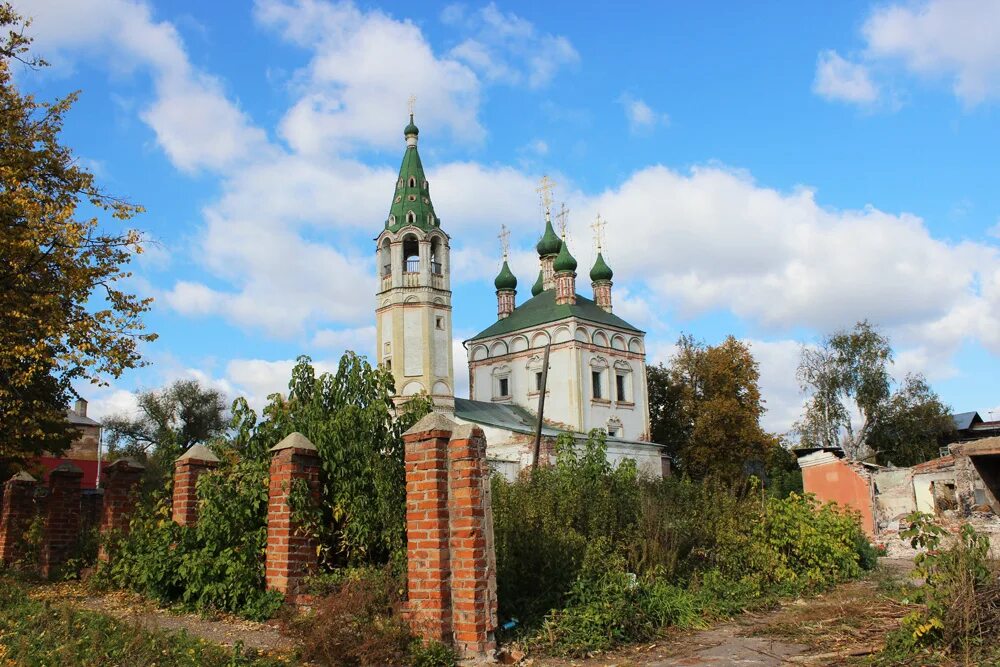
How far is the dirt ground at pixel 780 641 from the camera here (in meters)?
7.13

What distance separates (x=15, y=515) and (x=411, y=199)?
24703 mm

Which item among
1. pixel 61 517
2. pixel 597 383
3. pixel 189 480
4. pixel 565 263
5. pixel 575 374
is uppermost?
pixel 565 263

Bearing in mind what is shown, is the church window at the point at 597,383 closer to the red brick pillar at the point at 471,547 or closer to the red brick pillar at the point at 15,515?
the red brick pillar at the point at 15,515

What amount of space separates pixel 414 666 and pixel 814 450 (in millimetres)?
22255

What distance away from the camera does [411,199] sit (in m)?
35.8

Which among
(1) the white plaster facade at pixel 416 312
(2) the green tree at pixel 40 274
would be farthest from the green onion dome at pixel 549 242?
(2) the green tree at pixel 40 274

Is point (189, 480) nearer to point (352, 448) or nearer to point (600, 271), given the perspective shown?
point (352, 448)

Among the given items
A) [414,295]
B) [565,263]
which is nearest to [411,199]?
[414,295]

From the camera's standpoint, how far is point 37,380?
47.2 feet

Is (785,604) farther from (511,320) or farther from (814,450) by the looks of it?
(511,320)

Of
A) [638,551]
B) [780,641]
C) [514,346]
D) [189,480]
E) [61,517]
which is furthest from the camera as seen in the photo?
[514,346]

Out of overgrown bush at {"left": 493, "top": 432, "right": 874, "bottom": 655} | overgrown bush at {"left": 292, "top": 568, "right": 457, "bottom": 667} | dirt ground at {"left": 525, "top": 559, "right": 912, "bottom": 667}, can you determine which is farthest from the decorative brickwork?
overgrown bush at {"left": 493, "top": 432, "right": 874, "bottom": 655}

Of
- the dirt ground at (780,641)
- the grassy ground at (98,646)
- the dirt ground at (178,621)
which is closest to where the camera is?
the grassy ground at (98,646)

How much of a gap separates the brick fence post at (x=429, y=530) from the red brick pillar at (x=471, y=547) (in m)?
0.08
